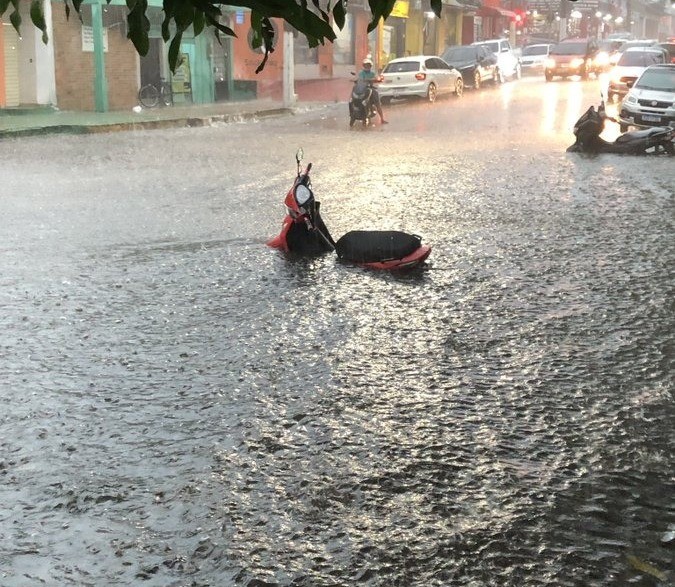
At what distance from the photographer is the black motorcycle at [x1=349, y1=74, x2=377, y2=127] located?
24047mm

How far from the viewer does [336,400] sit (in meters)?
4.93

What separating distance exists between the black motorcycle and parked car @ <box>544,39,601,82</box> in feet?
78.2

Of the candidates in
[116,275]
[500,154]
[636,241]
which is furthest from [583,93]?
[116,275]

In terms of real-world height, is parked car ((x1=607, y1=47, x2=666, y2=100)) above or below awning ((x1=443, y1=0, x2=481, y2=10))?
below

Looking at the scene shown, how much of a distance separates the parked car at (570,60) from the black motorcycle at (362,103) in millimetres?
23838

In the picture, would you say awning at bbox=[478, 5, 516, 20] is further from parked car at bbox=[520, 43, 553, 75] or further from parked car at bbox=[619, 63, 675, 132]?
parked car at bbox=[619, 63, 675, 132]

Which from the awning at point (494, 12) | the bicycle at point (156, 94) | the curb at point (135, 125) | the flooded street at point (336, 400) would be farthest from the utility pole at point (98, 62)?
the awning at point (494, 12)

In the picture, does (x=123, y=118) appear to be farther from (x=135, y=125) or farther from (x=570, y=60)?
(x=570, y=60)

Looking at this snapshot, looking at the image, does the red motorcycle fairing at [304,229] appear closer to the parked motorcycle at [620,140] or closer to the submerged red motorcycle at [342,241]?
the submerged red motorcycle at [342,241]

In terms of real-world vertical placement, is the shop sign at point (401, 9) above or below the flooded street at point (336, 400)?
above

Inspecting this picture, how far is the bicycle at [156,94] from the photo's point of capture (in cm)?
2927

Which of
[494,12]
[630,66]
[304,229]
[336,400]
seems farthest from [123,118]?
[494,12]

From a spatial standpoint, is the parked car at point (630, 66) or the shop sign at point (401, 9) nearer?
the parked car at point (630, 66)

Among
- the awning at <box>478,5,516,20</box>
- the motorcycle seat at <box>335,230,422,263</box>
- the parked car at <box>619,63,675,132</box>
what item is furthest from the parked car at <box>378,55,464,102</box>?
the awning at <box>478,5,516,20</box>
